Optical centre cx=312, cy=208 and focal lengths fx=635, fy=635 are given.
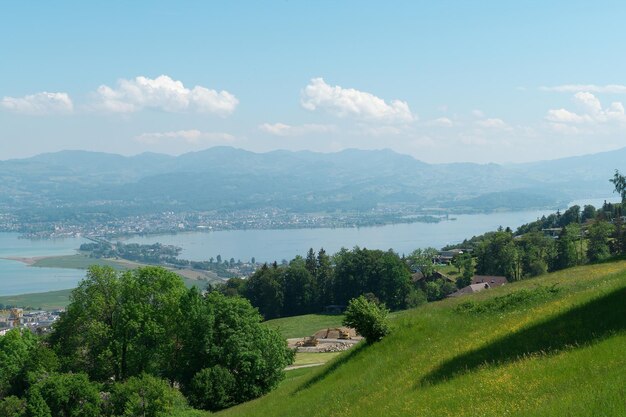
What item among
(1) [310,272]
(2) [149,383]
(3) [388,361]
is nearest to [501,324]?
(3) [388,361]

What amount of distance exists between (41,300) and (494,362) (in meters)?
145

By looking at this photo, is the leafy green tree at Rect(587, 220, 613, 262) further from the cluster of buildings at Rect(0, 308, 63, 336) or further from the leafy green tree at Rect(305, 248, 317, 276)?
the cluster of buildings at Rect(0, 308, 63, 336)

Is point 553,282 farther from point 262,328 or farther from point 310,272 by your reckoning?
point 310,272

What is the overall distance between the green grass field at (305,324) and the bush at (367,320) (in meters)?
42.1

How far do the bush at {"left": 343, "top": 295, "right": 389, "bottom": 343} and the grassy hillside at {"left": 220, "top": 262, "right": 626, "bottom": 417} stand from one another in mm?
539

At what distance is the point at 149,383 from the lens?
30.2 metres

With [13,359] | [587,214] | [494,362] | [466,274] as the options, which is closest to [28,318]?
[466,274]

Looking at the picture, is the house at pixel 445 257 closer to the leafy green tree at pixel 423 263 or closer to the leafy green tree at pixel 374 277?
the leafy green tree at pixel 423 263

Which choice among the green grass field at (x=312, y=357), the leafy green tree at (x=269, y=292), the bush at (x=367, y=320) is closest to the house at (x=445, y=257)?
the leafy green tree at (x=269, y=292)

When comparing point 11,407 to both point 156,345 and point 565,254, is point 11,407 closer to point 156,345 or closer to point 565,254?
point 156,345

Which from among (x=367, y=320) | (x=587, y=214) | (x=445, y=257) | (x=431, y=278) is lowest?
(x=431, y=278)

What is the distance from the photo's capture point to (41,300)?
474 feet

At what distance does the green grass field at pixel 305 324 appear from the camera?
70812 millimetres

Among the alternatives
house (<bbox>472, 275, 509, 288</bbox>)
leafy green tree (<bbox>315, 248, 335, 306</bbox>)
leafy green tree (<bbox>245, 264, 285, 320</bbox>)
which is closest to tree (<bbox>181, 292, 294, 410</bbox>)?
house (<bbox>472, 275, 509, 288</bbox>)
